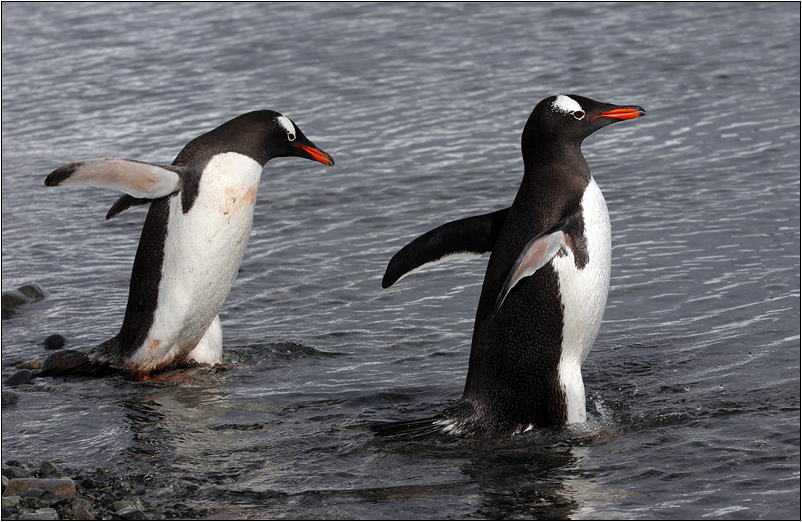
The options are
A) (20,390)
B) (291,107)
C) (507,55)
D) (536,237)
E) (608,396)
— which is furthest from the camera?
(507,55)

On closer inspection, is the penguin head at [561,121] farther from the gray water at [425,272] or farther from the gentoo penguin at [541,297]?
the gray water at [425,272]

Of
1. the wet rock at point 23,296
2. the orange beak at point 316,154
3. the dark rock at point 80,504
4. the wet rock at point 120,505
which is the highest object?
the orange beak at point 316,154

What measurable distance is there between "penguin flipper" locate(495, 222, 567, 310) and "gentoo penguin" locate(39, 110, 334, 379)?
4.76ft

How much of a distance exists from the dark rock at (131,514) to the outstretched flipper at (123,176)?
148 centimetres

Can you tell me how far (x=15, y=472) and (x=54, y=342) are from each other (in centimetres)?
167

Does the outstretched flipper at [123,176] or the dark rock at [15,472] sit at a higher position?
the outstretched flipper at [123,176]

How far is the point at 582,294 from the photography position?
371 centimetres

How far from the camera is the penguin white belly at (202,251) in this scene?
14.5 feet

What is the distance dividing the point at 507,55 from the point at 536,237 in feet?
23.7

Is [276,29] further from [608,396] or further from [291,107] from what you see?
[608,396]

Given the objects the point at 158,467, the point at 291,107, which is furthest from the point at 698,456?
the point at 291,107

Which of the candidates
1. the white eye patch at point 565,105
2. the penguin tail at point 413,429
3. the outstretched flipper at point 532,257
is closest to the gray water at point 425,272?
the penguin tail at point 413,429

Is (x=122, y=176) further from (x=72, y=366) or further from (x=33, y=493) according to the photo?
(x=33, y=493)

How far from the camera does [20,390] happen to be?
4.41m
